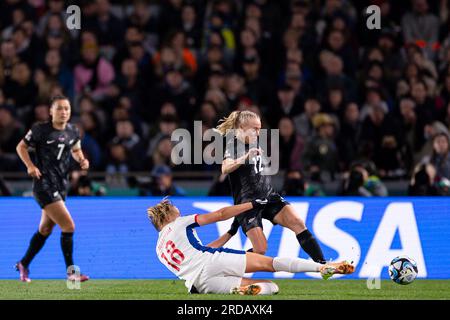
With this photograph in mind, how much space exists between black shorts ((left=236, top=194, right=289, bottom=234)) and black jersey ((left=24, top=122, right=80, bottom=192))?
213 centimetres

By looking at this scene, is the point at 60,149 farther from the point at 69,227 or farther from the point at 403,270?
the point at 403,270

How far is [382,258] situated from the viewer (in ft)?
42.3

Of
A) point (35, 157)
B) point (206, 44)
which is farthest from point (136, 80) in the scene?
point (35, 157)

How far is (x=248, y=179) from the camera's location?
37.4 feet

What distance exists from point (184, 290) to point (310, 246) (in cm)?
128

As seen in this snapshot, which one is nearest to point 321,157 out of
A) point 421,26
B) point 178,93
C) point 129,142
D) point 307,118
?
point 307,118

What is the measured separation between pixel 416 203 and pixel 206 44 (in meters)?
6.11

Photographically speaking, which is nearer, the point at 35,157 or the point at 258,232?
the point at 258,232

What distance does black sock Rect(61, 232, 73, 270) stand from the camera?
12312mm

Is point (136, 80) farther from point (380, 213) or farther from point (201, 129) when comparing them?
point (380, 213)

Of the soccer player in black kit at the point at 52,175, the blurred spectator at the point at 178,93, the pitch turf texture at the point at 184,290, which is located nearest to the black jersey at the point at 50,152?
the soccer player in black kit at the point at 52,175

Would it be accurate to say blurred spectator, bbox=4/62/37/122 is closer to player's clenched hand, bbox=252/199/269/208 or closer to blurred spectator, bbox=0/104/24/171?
blurred spectator, bbox=0/104/24/171

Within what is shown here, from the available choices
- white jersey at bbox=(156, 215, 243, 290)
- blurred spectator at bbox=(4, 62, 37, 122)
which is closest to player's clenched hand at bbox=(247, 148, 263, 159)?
white jersey at bbox=(156, 215, 243, 290)

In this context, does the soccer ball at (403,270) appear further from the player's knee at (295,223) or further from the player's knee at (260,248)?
the player's knee at (260,248)
